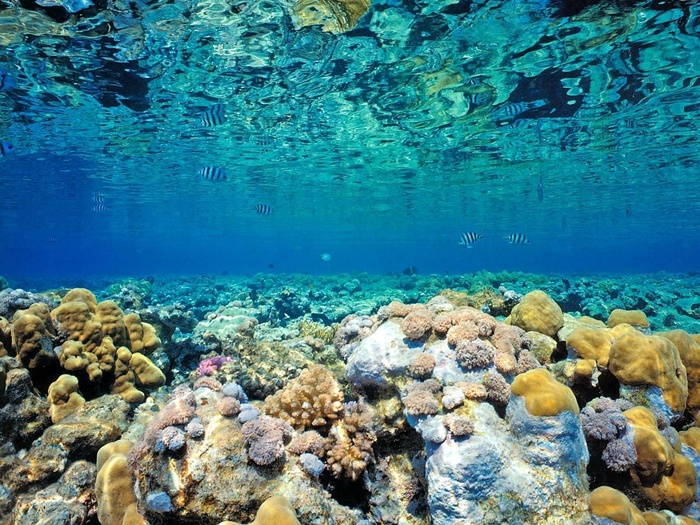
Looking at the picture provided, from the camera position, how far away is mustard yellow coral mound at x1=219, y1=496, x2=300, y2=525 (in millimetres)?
2965

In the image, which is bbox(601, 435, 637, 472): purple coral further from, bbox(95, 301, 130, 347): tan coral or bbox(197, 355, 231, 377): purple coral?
bbox(95, 301, 130, 347): tan coral

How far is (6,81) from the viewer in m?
13.1

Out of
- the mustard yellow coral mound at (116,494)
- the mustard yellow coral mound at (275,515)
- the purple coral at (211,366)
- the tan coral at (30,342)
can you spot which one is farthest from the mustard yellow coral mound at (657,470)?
the tan coral at (30,342)

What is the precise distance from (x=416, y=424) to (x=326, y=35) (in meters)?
10.1

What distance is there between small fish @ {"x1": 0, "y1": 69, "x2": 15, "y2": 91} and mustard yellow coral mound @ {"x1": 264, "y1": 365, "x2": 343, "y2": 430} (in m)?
15.3

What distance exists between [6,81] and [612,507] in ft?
63.8

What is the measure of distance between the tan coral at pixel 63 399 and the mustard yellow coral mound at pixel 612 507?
19.8ft

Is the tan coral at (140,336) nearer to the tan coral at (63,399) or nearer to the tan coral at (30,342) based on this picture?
the tan coral at (30,342)

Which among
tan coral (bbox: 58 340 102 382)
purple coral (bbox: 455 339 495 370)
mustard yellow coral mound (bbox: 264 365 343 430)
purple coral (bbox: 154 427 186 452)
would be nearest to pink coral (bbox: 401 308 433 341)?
purple coral (bbox: 455 339 495 370)

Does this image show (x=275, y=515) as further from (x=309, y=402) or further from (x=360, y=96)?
(x=360, y=96)

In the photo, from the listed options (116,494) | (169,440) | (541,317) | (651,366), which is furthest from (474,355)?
(116,494)

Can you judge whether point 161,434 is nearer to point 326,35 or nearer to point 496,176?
point 326,35

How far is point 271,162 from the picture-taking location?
2539cm

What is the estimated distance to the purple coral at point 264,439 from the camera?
355cm
